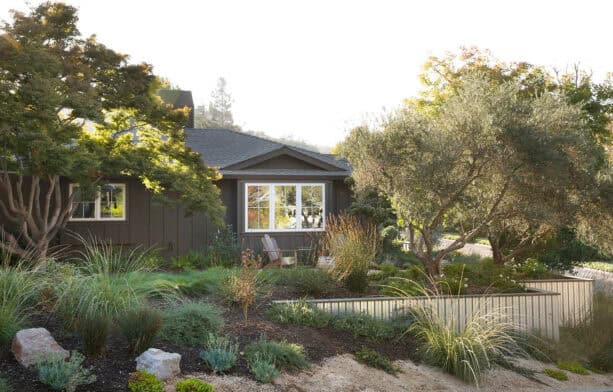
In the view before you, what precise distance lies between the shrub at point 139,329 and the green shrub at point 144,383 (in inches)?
26.4

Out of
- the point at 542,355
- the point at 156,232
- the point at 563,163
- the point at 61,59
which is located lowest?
the point at 542,355

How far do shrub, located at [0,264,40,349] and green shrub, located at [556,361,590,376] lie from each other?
6.80m

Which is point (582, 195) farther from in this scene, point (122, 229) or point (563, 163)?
point (122, 229)

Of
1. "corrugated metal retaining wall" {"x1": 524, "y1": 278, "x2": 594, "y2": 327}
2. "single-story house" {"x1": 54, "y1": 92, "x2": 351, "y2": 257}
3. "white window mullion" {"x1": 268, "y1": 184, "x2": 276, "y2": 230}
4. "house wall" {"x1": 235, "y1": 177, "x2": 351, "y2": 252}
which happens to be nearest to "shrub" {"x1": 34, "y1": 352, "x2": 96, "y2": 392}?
"corrugated metal retaining wall" {"x1": 524, "y1": 278, "x2": 594, "y2": 327}

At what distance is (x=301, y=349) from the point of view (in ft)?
21.0

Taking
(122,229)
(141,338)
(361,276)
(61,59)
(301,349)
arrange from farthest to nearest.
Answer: (122,229)
(61,59)
(361,276)
(301,349)
(141,338)

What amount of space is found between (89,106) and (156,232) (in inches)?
221

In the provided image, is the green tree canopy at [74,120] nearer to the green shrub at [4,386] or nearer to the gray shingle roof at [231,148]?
the gray shingle roof at [231,148]

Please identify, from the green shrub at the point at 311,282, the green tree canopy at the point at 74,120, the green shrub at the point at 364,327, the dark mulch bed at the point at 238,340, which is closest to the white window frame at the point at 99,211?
the green tree canopy at the point at 74,120

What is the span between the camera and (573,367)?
26.3 ft

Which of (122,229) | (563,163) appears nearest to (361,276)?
(563,163)

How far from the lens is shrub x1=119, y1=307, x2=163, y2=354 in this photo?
5.55 metres

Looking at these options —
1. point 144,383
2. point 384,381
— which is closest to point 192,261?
point 384,381

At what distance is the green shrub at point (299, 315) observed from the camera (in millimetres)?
7383
